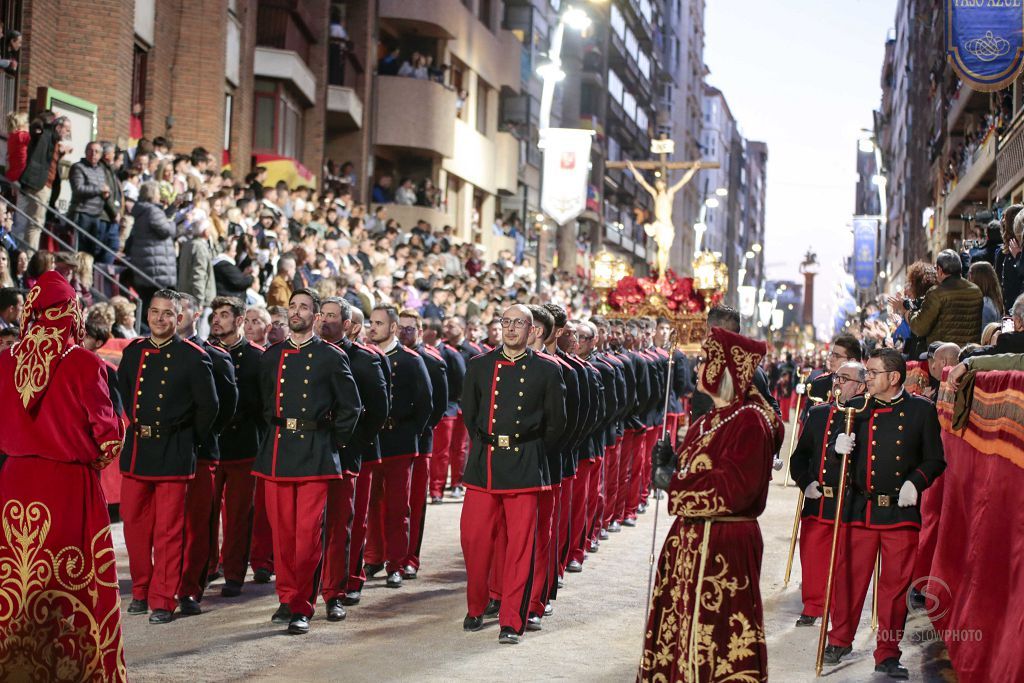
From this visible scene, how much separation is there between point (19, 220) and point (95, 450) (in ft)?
32.9

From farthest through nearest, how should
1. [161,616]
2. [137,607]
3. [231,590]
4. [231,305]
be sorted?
1. [231,305]
2. [231,590]
3. [137,607]
4. [161,616]

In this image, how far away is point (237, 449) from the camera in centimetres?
1141

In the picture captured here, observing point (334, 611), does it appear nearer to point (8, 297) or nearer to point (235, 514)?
point (235, 514)

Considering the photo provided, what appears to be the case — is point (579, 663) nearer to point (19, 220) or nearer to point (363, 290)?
point (19, 220)

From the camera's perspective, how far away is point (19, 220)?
16859 mm

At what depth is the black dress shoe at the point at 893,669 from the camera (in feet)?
29.2

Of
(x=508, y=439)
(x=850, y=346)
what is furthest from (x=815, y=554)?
(x=850, y=346)

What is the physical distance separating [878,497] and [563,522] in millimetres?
3006

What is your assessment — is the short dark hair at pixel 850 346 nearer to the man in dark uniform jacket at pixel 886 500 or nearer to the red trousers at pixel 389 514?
the man in dark uniform jacket at pixel 886 500

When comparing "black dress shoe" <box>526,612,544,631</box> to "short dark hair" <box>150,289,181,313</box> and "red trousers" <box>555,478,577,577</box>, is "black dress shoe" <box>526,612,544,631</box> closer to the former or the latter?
"red trousers" <box>555,478,577,577</box>

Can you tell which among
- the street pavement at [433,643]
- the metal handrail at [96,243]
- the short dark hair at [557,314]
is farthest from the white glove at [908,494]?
the metal handrail at [96,243]

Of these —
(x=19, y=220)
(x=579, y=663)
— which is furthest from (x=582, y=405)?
(x=19, y=220)

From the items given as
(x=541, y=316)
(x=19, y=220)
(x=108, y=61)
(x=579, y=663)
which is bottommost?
(x=579, y=663)

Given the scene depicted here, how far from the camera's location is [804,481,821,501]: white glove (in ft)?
31.6
